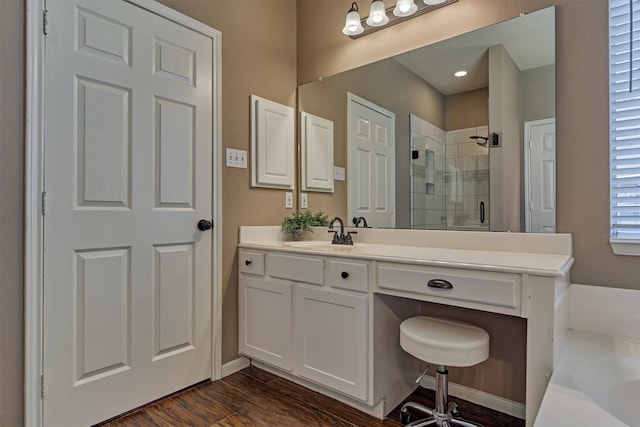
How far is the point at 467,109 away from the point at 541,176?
0.51 meters

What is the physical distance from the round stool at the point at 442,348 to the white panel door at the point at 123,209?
1.21 m

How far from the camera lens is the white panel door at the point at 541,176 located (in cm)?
165

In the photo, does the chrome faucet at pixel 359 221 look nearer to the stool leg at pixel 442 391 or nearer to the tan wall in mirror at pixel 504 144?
the tan wall in mirror at pixel 504 144

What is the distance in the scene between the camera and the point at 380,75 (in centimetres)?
224

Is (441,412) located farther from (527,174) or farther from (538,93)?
(538,93)

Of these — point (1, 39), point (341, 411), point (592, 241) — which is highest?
point (1, 39)

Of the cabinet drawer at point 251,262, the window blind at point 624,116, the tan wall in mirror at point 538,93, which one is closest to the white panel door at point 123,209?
the cabinet drawer at point 251,262

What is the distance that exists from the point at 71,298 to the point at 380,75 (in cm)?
207

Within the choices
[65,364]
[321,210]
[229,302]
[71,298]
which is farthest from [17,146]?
[321,210]

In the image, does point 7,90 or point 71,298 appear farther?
point 71,298

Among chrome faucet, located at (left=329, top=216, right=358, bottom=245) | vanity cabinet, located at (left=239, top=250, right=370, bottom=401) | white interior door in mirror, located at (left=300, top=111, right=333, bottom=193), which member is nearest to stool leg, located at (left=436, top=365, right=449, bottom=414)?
vanity cabinet, located at (left=239, top=250, right=370, bottom=401)

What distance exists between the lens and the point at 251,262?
7.18 feet

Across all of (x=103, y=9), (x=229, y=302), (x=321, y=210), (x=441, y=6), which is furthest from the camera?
(x=321, y=210)

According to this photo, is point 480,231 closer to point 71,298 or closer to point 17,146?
point 71,298
